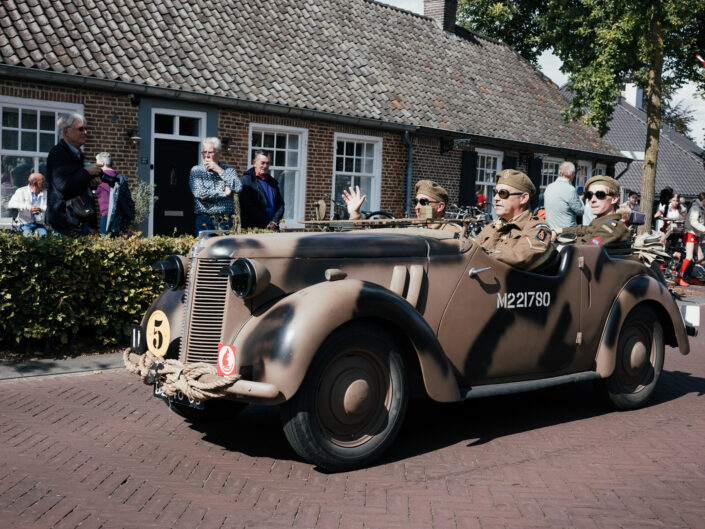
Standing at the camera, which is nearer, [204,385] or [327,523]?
[327,523]

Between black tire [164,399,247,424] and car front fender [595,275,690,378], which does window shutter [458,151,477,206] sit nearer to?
car front fender [595,275,690,378]

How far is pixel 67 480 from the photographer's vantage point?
4031 mm

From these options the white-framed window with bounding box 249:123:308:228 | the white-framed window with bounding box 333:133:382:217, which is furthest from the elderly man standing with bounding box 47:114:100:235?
the white-framed window with bounding box 333:133:382:217

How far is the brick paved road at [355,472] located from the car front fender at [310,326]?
56cm

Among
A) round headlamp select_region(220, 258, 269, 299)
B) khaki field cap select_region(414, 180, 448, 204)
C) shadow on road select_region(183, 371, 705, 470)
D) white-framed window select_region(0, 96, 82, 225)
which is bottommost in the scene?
shadow on road select_region(183, 371, 705, 470)

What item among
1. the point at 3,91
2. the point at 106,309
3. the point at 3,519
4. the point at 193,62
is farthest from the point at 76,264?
the point at 193,62

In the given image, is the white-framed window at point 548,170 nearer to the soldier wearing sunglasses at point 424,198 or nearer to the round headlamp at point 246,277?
the soldier wearing sunglasses at point 424,198

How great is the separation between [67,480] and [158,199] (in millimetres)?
9493

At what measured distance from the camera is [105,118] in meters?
12.2

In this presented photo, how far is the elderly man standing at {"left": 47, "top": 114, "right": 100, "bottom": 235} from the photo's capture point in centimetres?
715

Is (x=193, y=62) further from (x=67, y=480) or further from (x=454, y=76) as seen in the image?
(x=67, y=480)

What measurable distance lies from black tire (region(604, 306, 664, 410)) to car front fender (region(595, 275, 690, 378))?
0.30 ft

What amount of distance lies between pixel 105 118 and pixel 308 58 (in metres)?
5.24

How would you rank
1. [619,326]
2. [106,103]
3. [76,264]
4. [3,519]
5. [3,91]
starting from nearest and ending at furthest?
[3,519] < [619,326] < [76,264] < [3,91] < [106,103]
